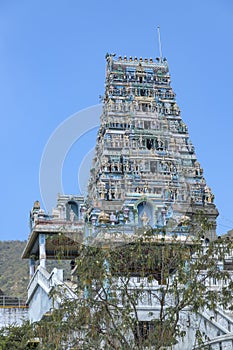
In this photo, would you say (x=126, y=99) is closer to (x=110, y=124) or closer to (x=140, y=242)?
(x=110, y=124)

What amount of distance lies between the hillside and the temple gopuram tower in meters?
16.0

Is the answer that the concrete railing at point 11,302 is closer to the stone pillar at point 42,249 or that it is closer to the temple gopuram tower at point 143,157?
the stone pillar at point 42,249

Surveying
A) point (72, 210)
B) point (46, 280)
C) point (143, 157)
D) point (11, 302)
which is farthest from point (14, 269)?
point (46, 280)

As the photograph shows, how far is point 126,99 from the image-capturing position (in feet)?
133

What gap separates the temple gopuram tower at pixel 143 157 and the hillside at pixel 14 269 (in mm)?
15965

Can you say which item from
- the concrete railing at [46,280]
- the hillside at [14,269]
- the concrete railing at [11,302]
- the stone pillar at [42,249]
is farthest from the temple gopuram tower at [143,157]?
the hillside at [14,269]

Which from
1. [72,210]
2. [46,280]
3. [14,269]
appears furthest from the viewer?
[14,269]

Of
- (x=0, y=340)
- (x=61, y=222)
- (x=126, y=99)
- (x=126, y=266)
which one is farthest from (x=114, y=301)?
(x=126, y=99)

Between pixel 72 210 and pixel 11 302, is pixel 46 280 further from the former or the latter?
pixel 72 210

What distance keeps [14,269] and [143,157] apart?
35519mm

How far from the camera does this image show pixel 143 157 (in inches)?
1490

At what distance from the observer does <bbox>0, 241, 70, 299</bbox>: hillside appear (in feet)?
195

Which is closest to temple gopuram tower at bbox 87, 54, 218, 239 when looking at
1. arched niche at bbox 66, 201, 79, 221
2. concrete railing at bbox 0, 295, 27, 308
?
arched niche at bbox 66, 201, 79, 221

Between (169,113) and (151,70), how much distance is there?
315 cm
